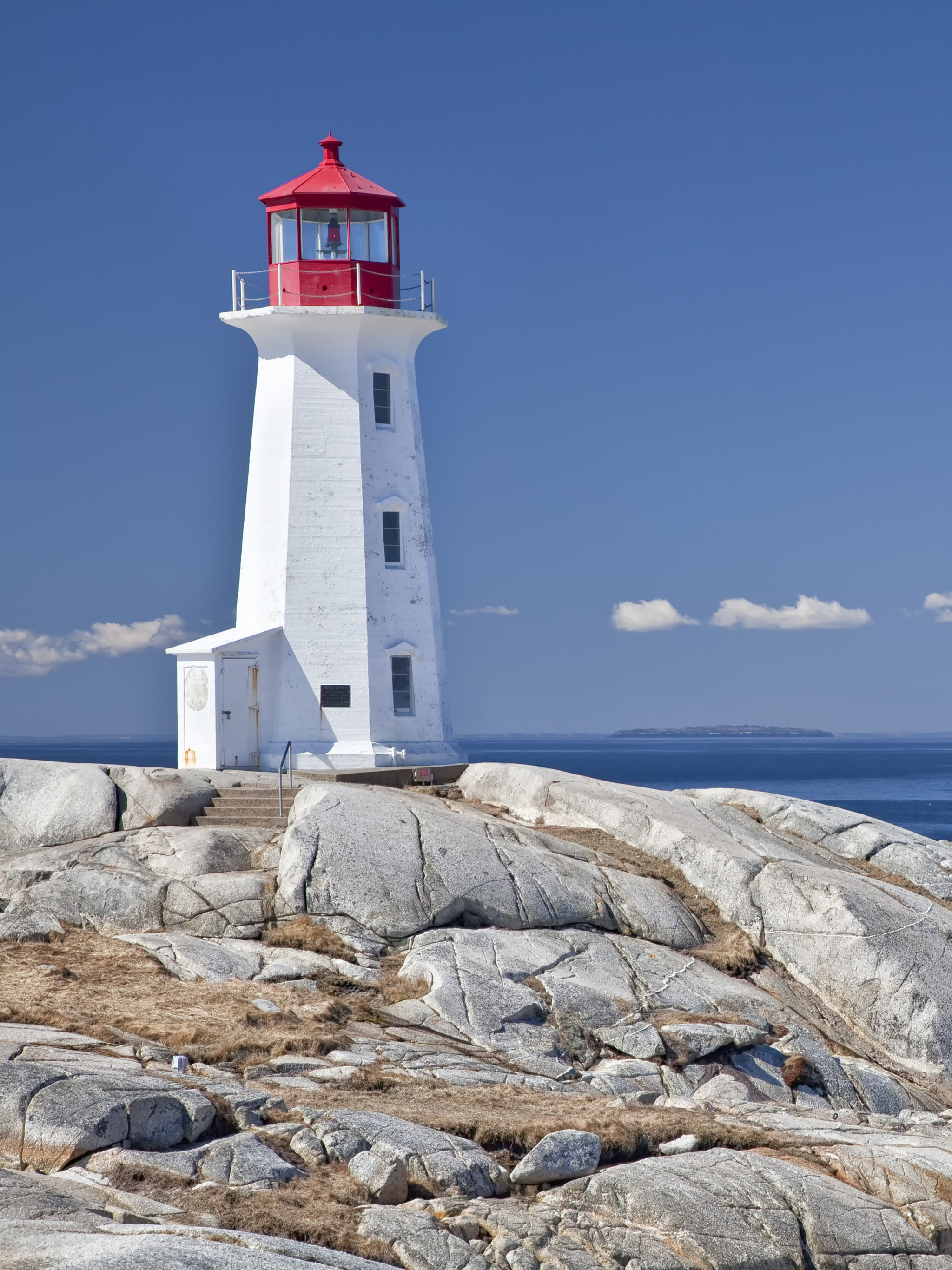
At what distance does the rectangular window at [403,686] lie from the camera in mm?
27000

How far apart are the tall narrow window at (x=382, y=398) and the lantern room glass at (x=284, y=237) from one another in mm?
2823

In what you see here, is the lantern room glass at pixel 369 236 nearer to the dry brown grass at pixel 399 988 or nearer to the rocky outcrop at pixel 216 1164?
the dry brown grass at pixel 399 988

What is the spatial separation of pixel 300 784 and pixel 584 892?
6.19m

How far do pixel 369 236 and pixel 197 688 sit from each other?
31.2ft

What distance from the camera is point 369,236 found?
2720cm

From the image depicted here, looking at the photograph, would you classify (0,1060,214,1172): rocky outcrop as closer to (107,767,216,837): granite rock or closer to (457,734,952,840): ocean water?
(107,767,216,837): granite rock

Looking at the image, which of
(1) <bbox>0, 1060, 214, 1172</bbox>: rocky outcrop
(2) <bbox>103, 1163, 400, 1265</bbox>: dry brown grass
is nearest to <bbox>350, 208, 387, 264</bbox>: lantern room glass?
(1) <bbox>0, 1060, 214, 1172</bbox>: rocky outcrop

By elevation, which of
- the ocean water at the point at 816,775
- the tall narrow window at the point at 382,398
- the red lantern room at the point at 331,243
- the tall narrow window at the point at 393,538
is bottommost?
the ocean water at the point at 816,775

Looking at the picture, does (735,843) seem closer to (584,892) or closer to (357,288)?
(584,892)

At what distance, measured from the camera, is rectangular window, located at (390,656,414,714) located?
27000 millimetres

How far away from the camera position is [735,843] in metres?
22.1

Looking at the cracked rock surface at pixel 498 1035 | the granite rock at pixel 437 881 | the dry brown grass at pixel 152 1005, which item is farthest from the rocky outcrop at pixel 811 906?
the dry brown grass at pixel 152 1005

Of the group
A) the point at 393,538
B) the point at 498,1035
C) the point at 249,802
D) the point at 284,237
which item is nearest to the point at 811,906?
the point at 498,1035

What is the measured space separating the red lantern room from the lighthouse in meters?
0.03
